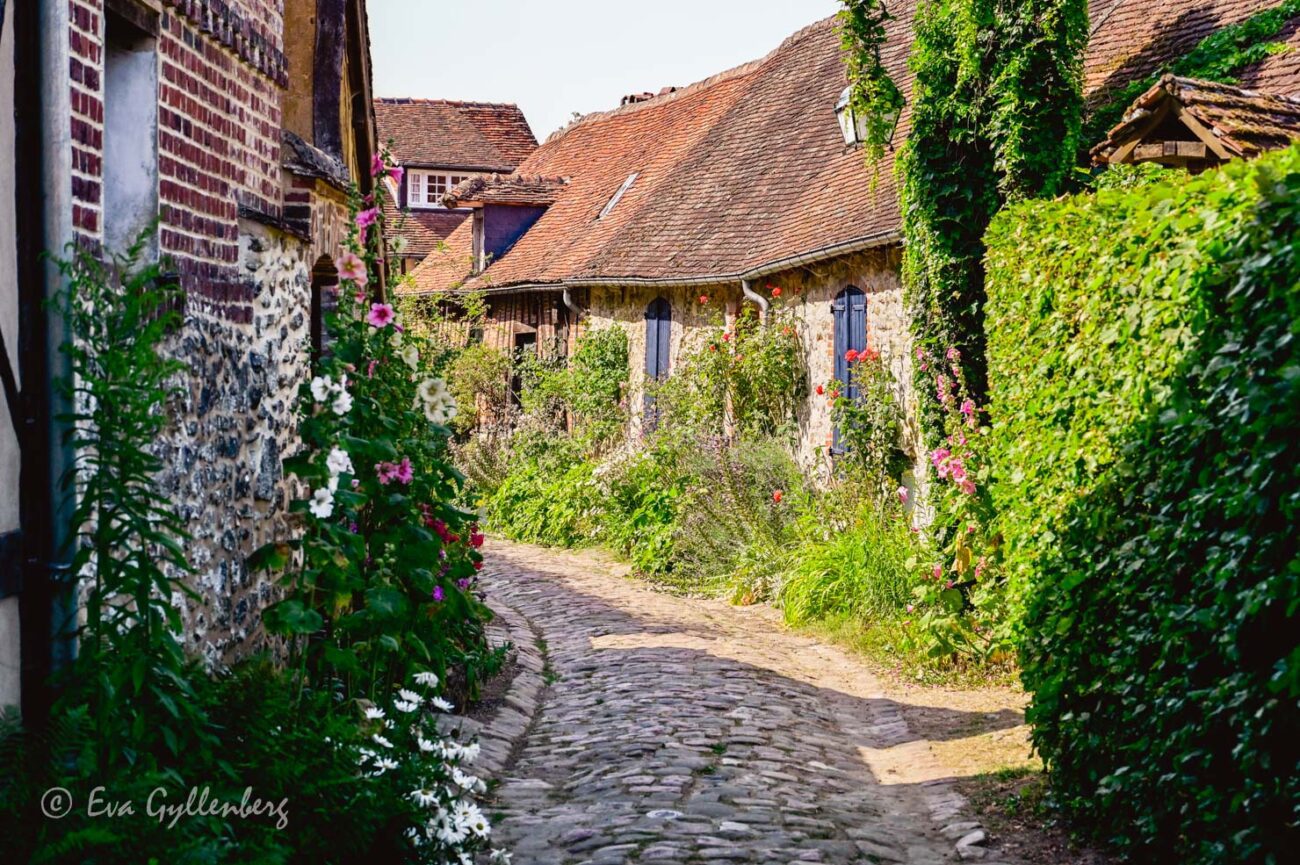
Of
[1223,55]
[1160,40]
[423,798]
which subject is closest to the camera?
[423,798]

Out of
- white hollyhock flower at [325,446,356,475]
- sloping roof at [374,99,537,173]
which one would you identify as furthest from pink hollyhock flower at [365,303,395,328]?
sloping roof at [374,99,537,173]

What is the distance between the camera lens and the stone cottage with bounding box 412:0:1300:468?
1281 centimetres

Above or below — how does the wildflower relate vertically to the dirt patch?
above

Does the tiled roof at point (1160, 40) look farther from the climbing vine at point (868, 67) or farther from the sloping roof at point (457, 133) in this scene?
the sloping roof at point (457, 133)

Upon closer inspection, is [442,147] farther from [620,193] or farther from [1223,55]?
[1223,55]

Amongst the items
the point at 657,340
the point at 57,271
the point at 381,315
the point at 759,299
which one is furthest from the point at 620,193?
the point at 57,271

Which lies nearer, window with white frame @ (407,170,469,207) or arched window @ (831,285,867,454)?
arched window @ (831,285,867,454)

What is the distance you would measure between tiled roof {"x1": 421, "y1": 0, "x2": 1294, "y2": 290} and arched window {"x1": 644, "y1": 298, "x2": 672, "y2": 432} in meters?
0.59

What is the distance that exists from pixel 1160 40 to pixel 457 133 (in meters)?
30.6

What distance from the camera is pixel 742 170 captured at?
20.0m

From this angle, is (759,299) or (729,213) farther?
(729,213)

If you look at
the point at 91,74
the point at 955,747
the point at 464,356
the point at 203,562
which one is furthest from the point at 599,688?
the point at 464,356

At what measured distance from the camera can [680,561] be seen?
46.6 ft

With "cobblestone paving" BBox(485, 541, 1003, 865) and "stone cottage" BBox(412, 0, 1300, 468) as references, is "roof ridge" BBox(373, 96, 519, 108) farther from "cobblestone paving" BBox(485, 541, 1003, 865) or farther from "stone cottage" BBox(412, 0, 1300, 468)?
"cobblestone paving" BBox(485, 541, 1003, 865)
